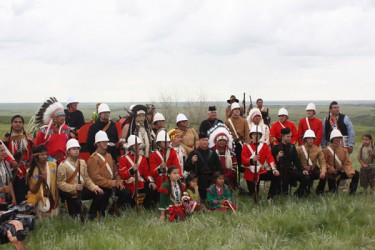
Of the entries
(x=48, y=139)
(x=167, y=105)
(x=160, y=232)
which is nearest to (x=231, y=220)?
(x=160, y=232)

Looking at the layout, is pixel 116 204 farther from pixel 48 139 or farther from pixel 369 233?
pixel 369 233

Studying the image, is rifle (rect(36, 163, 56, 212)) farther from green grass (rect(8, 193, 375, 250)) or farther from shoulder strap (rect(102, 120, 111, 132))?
shoulder strap (rect(102, 120, 111, 132))

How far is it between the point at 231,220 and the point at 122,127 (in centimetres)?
354

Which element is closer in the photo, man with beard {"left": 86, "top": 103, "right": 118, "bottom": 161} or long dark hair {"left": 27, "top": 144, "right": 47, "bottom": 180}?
long dark hair {"left": 27, "top": 144, "right": 47, "bottom": 180}

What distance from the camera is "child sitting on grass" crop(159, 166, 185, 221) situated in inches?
331

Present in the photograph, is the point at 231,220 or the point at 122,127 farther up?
the point at 122,127

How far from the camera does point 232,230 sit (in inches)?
287

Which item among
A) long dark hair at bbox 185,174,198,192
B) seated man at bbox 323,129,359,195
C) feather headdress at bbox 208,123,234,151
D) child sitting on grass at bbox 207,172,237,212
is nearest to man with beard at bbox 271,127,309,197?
seated man at bbox 323,129,359,195

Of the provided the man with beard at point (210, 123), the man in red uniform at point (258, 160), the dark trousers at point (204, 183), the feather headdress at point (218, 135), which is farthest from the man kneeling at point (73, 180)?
the man in red uniform at point (258, 160)

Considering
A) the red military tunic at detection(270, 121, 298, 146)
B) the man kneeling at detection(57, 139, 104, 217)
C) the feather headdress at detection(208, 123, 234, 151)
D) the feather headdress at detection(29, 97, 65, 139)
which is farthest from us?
the red military tunic at detection(270, 121, 298, 146)

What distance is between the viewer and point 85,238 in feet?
22.9

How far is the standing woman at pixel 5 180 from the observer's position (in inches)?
304

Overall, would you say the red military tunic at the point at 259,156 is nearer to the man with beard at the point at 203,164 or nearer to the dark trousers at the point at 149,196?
the man with beard at the point at 203,164

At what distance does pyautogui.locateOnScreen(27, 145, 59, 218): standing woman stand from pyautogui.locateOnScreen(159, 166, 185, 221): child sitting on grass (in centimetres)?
199
